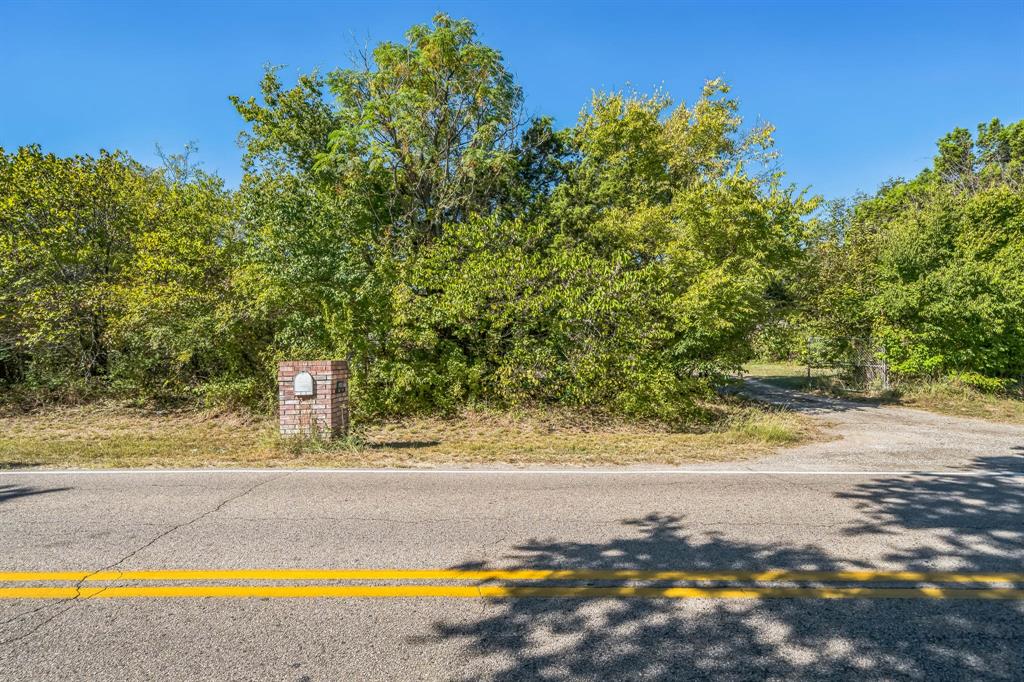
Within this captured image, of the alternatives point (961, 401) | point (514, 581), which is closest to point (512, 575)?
point (514, 581)

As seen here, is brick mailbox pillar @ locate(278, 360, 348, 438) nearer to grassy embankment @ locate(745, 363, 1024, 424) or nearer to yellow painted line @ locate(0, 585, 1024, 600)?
yellow painted line @ locate(0, 585, 1024, 600)

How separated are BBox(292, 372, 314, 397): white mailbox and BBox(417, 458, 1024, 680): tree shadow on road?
19.8ft

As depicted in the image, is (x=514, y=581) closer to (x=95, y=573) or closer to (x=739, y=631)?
(x=739, y=631)

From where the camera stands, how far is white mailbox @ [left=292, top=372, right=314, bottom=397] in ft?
29.6

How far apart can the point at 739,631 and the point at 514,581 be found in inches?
55.5

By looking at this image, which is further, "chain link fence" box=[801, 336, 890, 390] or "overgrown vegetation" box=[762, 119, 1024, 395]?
"chain link fence" box=[801, 336, 890, 390]

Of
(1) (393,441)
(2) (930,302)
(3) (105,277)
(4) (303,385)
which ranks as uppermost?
(3) (105,277)

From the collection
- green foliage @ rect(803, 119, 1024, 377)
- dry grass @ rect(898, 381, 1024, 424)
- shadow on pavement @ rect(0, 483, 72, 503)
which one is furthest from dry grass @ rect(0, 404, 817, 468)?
green foliage @ rect(803, 119, 1024, 377)

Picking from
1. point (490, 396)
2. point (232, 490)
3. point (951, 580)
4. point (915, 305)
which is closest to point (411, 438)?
point (490, 396)

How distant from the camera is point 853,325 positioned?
62.0 ft

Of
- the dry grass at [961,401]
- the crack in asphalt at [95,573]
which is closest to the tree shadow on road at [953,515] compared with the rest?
the crack in asphalt at [95,573]

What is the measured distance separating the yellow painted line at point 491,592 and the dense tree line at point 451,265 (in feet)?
26.7

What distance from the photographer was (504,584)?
3582 millimetres

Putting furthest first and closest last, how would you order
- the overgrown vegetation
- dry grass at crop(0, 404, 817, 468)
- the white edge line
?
the overgrown vegetation → dry grass at crop(0, 404, 817, 468) → the white edge line
